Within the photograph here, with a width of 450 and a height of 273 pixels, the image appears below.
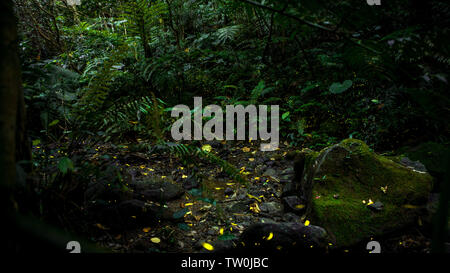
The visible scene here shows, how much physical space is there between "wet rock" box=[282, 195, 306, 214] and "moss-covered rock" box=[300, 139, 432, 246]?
102mm

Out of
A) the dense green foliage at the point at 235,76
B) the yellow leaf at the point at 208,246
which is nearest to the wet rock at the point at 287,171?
→ the dense green foliage at the point at 235,76

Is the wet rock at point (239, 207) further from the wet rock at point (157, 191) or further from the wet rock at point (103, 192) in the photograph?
the wet rock at point (103, 192)

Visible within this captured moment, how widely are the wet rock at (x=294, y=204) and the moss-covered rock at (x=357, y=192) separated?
10 centimetres

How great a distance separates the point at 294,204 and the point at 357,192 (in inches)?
25.4

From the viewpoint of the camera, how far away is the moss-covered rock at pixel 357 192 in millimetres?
2158

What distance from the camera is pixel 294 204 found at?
2.66 meters

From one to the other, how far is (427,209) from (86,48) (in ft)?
23.4

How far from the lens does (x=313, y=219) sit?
2.31 m

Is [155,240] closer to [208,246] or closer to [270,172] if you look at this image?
[208,246]

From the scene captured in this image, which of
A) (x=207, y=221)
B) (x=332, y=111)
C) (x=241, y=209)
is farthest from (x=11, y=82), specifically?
(x=332, y=111)

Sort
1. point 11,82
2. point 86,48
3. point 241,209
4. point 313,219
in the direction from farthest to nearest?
point 86,48 < point 241,209 < point 313,219 < point 11,82

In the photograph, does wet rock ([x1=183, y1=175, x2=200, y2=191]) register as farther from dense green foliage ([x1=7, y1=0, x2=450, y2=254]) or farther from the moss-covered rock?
the moss-covered rock

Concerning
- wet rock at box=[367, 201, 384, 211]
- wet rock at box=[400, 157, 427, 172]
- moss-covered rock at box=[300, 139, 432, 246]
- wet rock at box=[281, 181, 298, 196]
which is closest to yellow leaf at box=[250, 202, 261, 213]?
wet rock at box=[281, 181, 298, 196]

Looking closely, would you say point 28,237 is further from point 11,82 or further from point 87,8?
point 87,8
